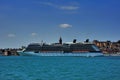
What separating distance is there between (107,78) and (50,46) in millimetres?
151023

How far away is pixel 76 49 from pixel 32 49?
77.7 ft

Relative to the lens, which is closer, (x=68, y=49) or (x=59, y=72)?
(x=59, y=72)

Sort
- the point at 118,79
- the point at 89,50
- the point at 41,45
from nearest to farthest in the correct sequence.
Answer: the point at 118,79
the point at 89,50
the point at 41,45

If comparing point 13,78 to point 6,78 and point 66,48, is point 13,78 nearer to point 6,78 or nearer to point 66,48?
point 6,78

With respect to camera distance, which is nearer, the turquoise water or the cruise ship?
the turquoise water

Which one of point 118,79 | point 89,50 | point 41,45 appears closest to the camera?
point 118,79

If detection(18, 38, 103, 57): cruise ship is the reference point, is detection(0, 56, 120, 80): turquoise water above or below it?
below

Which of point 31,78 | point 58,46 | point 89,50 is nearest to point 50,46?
point 58,46

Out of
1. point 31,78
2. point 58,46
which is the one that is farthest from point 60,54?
point 31,78

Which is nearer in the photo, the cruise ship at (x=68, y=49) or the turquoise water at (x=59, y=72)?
the turquoise water at (x=59, y=72)

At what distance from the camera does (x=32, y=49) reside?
650ft

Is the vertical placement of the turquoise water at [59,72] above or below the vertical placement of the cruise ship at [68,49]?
below

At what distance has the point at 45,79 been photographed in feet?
124

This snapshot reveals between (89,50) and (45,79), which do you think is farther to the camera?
(89,50)
